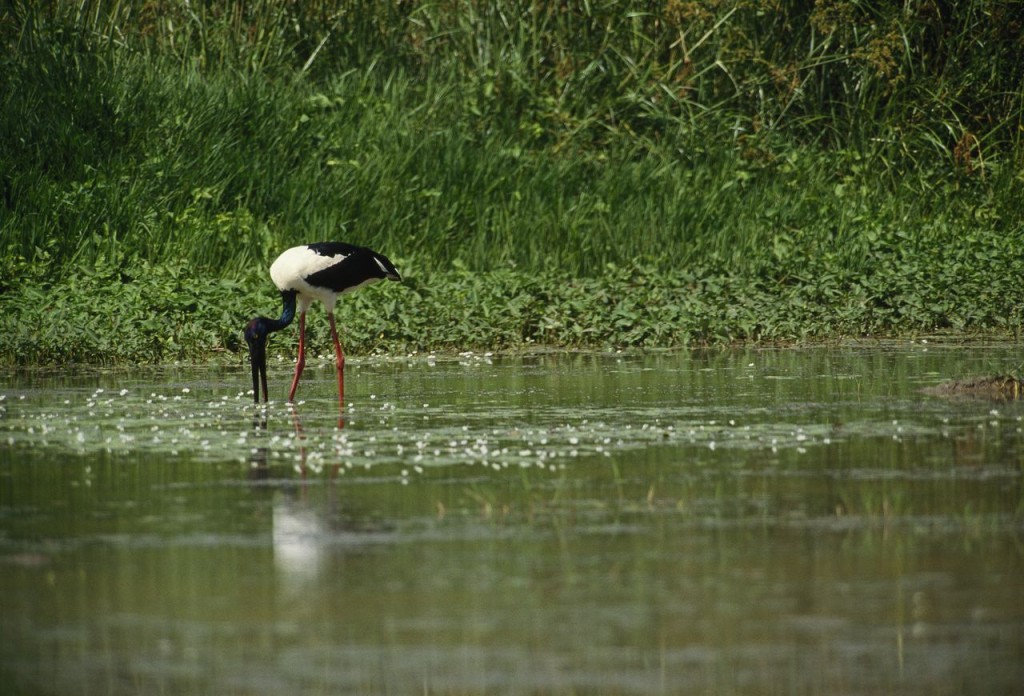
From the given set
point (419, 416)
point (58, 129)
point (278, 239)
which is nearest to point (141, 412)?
point (419, 416)

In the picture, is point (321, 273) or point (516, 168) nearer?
point (321, 273)

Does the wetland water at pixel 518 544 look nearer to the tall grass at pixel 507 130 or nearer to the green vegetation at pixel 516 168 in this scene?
the green vegetation at pixel 516 168

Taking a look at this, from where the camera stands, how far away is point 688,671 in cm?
536

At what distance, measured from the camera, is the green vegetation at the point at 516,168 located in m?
16.6

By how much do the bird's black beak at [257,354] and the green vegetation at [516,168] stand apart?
7.28 feet

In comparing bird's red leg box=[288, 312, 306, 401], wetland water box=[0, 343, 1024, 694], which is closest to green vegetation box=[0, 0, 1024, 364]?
bird's red leg box=[288, 312, 306, 401]

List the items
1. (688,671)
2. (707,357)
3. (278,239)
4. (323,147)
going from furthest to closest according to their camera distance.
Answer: (323,147) < (278,239) < (707,357) < (688,671)

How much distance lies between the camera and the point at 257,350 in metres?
13.1

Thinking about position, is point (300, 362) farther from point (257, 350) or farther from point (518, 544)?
point (518, 544)

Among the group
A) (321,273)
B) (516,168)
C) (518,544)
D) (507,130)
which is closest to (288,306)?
(321,273)

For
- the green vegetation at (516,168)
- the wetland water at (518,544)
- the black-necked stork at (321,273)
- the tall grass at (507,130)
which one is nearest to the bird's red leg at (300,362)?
the black-necked stork at (321,273)

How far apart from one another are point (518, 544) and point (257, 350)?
6072 mm

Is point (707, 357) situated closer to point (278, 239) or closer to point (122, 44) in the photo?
point (278, 239)

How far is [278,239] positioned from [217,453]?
28.9 ft
